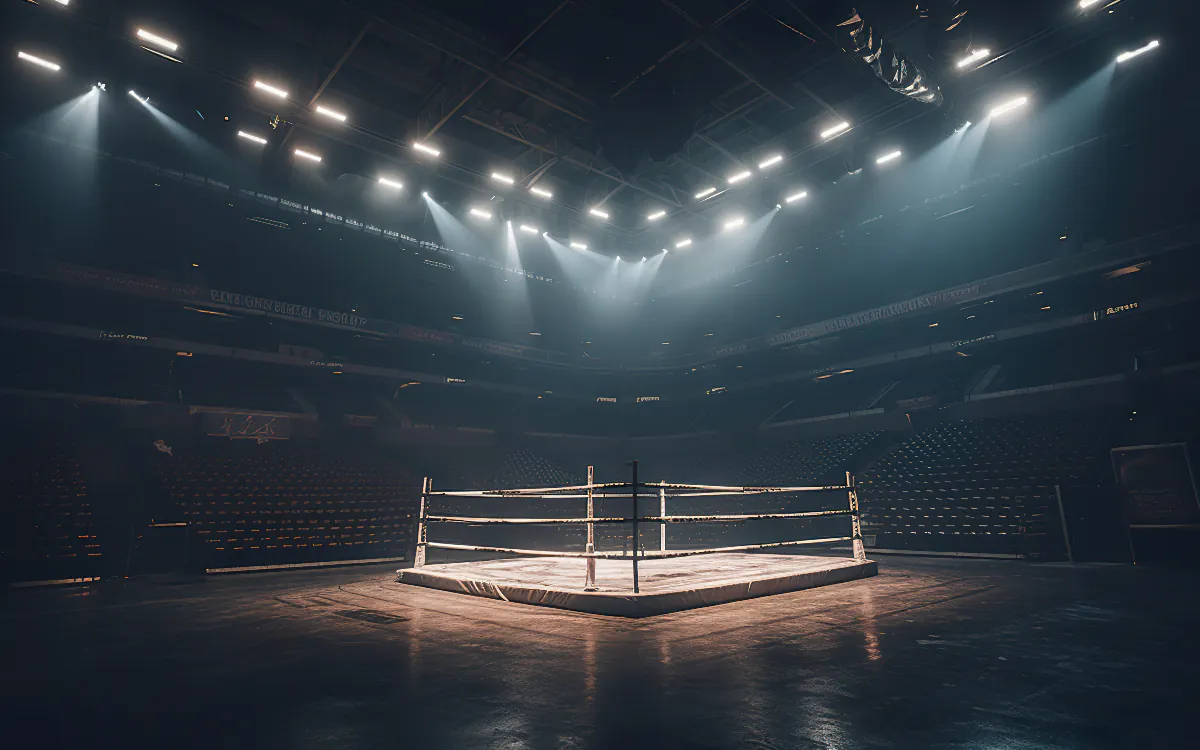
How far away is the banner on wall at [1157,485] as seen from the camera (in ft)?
18.1

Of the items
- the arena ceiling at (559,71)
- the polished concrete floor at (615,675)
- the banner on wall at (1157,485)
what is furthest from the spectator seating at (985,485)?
the arena ceiling at (559,71)

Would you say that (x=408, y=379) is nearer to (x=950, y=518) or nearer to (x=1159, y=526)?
(x=950, y=518)

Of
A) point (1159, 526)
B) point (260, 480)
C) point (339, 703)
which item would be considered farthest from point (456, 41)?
point (1159, 526)

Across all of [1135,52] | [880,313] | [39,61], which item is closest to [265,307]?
[39,61]

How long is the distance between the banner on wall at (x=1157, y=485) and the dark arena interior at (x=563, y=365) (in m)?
0.03

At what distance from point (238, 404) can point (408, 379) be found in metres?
3.30

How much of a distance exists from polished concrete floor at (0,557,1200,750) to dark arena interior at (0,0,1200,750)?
2cm

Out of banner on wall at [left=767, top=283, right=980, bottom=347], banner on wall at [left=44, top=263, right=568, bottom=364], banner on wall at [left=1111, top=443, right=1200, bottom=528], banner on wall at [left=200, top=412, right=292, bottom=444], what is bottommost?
banner on wall at [left=1111, top=443, right=1200, bottom=528]

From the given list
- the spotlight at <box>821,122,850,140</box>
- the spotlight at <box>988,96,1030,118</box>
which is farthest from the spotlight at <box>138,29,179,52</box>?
the spotlight at <box>988,96,1030,118</box>

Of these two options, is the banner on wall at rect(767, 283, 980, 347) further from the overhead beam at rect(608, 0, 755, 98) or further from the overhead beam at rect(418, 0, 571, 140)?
the overhead beam at rect(418, 0, 571, 140)

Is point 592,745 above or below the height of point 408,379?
below

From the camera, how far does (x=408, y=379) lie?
458 inches

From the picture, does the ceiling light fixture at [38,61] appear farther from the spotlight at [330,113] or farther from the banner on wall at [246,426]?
the banner on wall at [246,426]

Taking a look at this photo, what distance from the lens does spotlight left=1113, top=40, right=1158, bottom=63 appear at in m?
6.90
